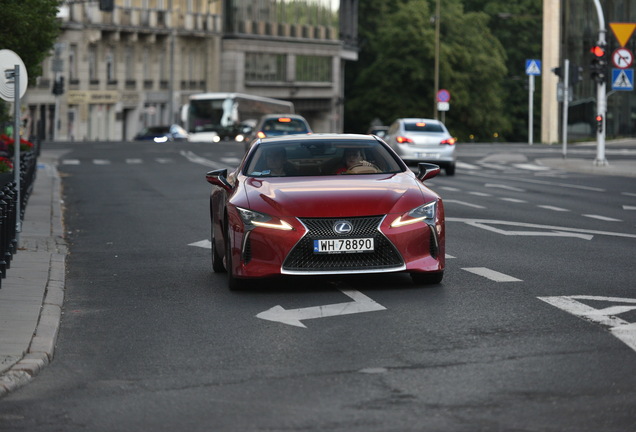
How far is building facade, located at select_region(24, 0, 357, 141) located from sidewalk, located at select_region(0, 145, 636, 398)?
1933 inches

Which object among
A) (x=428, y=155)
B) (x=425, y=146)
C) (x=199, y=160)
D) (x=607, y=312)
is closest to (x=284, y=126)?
(x=199, y=160)

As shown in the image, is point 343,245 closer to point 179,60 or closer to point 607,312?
point 607,312

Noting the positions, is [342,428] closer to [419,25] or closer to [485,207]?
[485,207]

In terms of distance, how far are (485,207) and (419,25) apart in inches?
3355

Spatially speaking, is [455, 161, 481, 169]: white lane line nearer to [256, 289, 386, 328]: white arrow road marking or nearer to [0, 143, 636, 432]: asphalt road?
[0, 143, 636, 432]: asphalt road

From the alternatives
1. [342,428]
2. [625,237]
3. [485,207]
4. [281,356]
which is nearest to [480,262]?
[625,237]

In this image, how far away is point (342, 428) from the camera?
7.16 metres

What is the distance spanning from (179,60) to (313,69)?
1881cm

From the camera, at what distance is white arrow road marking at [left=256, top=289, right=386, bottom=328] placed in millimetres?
11127

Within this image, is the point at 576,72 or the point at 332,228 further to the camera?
the point at 576,72

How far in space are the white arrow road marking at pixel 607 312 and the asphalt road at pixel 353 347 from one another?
0.02 metres

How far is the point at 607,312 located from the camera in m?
11.0

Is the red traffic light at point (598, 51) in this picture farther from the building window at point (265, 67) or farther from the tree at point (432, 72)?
the building window at point (265, 67)

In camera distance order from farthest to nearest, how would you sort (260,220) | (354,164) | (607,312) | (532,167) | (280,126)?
(532,167) → (280,126) → (354,164) → (260,220) → (607,312)
